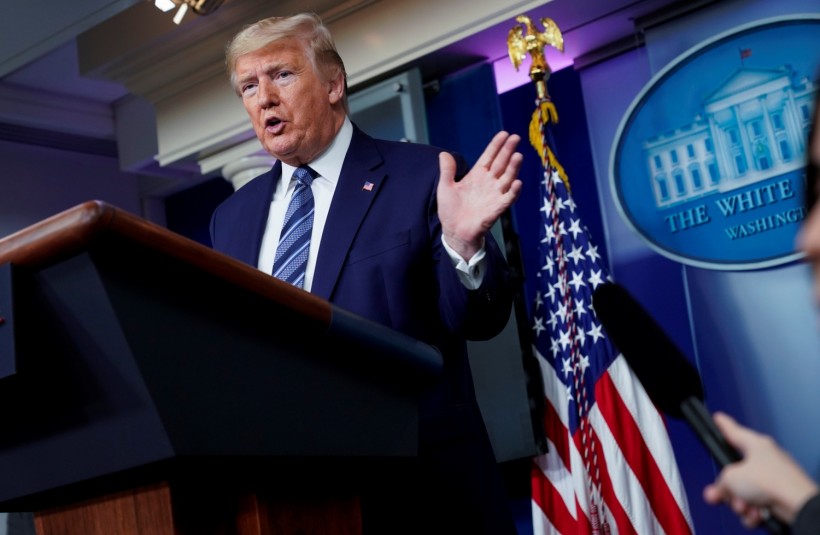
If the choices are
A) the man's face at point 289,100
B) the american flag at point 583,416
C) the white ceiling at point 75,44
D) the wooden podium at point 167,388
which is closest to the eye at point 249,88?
the man's face at point 289,100

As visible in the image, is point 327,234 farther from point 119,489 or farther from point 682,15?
point 682,15

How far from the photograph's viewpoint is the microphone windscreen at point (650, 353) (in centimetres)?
80

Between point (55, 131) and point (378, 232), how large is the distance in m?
5.12

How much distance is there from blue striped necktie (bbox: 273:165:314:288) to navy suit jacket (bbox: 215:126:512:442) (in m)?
0.06

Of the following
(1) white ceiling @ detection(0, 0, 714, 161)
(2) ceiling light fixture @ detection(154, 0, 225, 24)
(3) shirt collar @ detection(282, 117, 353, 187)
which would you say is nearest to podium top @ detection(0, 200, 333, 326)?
(3) shirt collar @ detection(282, 117, 353, 187)

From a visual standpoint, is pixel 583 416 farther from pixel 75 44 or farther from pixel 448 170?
pixel 75 44

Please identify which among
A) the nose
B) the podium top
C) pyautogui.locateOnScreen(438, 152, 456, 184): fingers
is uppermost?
the nose

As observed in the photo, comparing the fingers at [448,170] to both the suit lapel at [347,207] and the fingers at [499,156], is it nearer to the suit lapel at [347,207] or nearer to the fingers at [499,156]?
the fingers at [499,156]

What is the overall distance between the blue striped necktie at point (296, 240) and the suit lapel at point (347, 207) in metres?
0.06

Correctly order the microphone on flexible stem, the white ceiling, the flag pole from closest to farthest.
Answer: the microphone on flexible stem → the flag pole → the white ceiling

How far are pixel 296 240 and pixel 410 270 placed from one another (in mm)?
218

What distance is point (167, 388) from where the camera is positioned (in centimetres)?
107

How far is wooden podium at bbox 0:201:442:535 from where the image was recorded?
1.06m

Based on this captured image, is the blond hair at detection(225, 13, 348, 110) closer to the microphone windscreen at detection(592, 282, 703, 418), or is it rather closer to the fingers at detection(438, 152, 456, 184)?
the fingers at detection(438, 152, 456, 184)
